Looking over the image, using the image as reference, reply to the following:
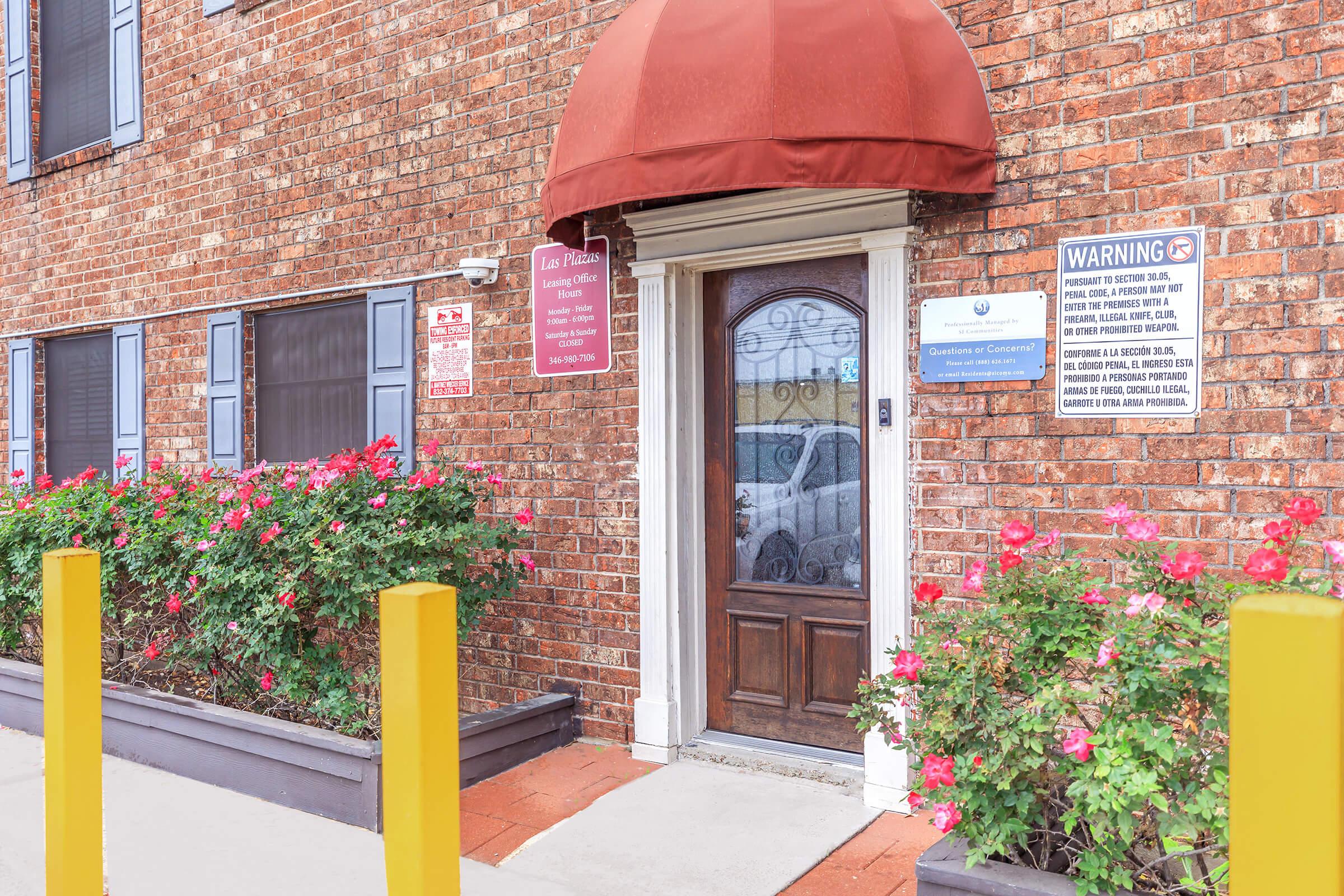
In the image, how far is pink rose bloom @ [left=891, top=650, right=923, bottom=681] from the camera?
9.35ft

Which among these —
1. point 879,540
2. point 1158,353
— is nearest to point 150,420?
point 879,540

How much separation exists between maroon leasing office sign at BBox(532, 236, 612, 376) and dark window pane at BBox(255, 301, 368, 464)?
140cm

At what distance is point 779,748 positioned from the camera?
15.5ft

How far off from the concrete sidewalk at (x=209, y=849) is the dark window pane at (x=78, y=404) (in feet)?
12.4

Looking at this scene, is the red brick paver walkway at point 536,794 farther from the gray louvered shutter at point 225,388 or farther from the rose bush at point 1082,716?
the gray louvered shutter at point 225,388

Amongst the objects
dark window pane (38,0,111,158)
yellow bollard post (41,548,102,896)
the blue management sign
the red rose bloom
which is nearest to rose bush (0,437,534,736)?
yellow bollard post (41,548,102,896)

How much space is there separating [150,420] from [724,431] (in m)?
4.62

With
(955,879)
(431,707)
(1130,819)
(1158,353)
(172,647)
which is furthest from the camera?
(172,647)

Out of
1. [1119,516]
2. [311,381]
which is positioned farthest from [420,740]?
[311,381]

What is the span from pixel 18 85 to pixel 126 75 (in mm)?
1475

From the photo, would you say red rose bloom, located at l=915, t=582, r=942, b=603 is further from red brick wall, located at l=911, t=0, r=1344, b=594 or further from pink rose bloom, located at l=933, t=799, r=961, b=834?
red brick wall, located at l=911, t=0, r=1344, b=594

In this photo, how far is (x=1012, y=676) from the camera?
110 inches

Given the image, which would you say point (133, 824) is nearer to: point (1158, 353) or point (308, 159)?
point (308, 159)

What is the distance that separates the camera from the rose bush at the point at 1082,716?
7.92 feet
